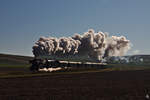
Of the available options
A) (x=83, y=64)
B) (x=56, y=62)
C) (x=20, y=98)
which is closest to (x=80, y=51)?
(x=83, y=64)

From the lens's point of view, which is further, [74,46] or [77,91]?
[74,46]

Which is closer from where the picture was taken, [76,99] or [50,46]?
[76,99]

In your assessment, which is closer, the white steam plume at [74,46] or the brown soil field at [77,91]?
the brown soil field at [77,91]

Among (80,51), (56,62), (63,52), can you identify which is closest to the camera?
(56,62)

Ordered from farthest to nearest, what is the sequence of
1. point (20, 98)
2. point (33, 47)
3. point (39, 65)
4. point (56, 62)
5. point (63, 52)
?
point (63, 52), point (33, 47), point (56, 62), point (39, 65), point (20, 98)

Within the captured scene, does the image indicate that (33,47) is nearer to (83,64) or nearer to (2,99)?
(83,64)

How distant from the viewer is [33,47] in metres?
150

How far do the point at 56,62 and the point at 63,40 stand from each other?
75985 millimetres

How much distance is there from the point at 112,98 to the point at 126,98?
1.28 metres

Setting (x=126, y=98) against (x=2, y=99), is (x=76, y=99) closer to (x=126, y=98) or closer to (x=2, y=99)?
(x=126, y=98)

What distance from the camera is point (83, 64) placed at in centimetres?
12469

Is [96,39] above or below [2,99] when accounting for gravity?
above

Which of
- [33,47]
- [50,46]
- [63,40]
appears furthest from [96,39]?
[33,47]

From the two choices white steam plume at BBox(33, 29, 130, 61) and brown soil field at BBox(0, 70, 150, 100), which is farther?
white steam plume at BBox(33, 29, 130, 61)
